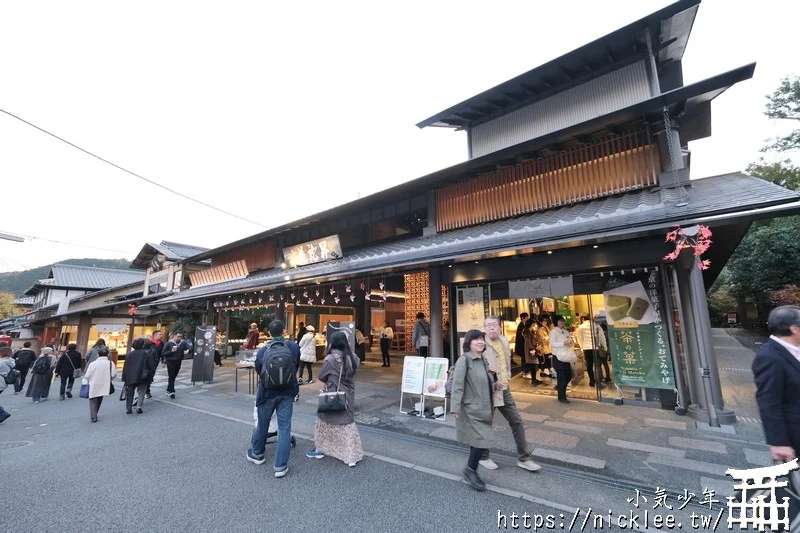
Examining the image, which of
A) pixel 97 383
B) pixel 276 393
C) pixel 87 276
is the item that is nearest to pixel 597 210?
pixel 276 393

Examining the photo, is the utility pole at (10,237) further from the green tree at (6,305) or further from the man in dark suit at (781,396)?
the green tree at (6,305)

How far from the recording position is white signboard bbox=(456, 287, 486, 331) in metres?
9.27

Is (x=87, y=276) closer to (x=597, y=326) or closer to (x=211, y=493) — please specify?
(x=211, y=493)

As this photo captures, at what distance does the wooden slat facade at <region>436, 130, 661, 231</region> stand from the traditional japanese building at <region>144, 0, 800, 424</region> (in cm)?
3

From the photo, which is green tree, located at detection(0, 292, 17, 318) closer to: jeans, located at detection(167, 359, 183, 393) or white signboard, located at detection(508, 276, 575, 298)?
jeans, located at detection(167, 359, 183, 393)

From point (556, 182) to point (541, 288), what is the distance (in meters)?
2.67

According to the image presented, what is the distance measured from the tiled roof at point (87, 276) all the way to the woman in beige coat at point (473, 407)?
122ft

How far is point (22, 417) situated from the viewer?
840cm

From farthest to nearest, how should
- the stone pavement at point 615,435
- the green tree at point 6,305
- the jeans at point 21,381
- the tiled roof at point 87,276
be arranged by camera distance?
1. the green tree at point 6,305
2. the tiled roof at point 87,276
3. the jeans at point 21,381
4. the stone pavement at point 615,435

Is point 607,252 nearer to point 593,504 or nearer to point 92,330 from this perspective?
point 593,504

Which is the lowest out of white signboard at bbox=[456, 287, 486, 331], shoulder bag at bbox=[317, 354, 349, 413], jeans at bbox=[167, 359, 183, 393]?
jeans at bbox=[167, 359, 183, 393]

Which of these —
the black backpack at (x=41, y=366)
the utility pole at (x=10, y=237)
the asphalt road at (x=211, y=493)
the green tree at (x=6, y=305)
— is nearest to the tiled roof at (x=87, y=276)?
the green tree at (x=6, y=305)

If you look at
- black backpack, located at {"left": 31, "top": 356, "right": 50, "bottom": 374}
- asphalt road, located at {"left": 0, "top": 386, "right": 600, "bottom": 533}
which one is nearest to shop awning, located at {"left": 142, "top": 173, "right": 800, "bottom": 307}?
asphalt road, located at {"left": 0, "top": 386, "right": 600, "bottom": 533}

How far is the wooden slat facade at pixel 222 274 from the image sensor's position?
55.9 ft
